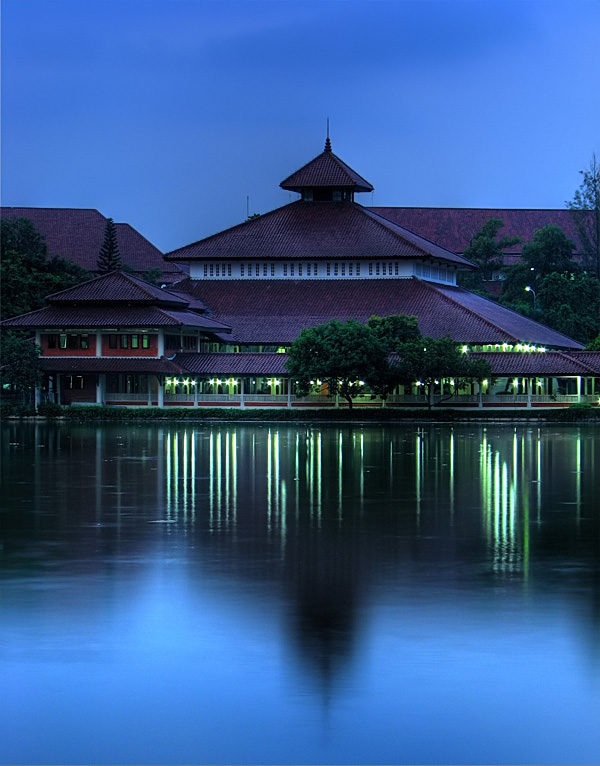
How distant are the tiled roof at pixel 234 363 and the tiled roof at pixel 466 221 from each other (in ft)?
156

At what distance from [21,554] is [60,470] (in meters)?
16.7

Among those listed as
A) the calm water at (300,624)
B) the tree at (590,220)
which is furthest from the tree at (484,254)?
the calm water at (300,624)

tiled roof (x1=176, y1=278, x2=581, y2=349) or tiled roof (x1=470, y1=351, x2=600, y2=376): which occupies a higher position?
tiled roof (x1=176, y1=278, x2=581, y2=349)

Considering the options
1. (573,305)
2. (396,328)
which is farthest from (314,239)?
(573,305)

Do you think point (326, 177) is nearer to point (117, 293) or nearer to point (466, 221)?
point (117, 293)

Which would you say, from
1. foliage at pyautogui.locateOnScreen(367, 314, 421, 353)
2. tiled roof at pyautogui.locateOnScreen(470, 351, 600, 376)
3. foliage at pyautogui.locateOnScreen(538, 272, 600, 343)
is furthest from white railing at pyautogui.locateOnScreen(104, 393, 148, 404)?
foliage at pyautogui.locateOnScreen(538, 272, 600, 343)

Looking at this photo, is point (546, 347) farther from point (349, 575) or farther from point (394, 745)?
point (394, 745)

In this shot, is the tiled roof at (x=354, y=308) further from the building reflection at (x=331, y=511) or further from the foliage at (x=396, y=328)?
the building reflection at (x=331, y=511)

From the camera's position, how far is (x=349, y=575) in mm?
19359

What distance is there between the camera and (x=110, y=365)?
78.5 metres

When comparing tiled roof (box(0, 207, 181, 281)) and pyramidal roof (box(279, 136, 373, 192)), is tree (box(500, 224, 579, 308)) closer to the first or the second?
pyramidal roof (box(279, 136, 373, 192))

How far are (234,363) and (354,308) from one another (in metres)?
9.34

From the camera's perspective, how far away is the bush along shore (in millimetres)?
72000

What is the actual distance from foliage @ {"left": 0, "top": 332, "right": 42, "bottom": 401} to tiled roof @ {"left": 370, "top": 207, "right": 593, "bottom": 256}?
5428 cm
